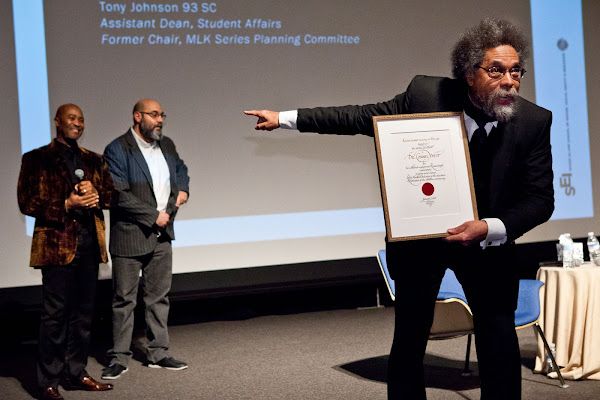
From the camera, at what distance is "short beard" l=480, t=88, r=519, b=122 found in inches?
86.1

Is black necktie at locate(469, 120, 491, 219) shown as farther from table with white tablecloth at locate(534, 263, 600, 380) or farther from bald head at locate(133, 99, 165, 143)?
bald head at locate(133, 99, 165, 143)

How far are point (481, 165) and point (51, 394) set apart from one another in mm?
2674

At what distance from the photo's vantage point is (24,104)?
5.27 metres

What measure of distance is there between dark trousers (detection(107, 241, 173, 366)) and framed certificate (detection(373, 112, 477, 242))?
255 centimetres

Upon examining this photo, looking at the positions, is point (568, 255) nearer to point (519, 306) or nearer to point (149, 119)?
point (519, 306)

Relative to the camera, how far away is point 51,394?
3797mm

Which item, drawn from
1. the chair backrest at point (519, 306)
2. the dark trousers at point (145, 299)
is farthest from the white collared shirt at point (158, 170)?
the chair backrest at point (519, 306)

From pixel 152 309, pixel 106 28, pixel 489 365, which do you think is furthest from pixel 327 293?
pixel 489 365

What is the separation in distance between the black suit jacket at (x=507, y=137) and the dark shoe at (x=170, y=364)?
105 inches

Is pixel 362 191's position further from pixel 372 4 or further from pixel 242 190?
pixel 372 4

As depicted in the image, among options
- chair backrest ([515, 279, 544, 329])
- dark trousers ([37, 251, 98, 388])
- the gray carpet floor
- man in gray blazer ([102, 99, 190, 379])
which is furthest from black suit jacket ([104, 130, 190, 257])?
chair backrest ([515, 279, 544, 329])

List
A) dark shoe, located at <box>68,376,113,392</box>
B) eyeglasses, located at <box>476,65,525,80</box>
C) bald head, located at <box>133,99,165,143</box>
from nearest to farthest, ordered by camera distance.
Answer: eyeglasses, located at <box>476,65,525,80</box> < dark shoe, located at <box>68,376,113,392</box> < bald head, located at <box>133,99,165,143</box>

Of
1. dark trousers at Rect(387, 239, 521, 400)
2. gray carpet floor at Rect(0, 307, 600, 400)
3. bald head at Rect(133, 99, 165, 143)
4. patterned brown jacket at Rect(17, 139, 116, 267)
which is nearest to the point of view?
dark trousers at Rect(387, 239, 521, 400)

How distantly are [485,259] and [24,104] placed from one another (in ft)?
13.3
